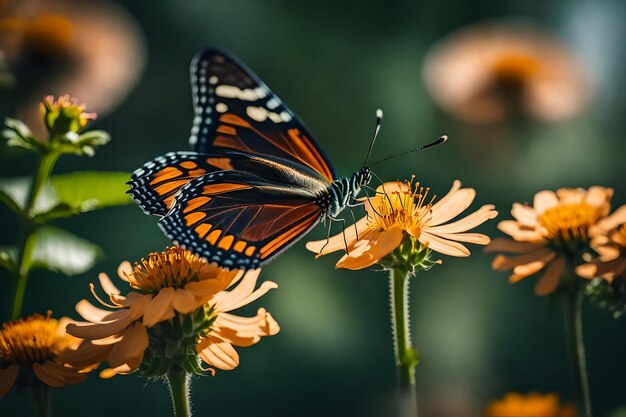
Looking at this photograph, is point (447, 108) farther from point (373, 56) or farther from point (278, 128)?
point (278, 128)

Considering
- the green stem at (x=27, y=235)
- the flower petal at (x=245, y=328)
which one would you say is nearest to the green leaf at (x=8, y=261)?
the green stem at (x=27, y=235)

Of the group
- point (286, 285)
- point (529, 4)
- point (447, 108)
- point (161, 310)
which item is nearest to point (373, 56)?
point (447, 108)

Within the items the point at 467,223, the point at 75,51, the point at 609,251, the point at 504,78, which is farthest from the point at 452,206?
the point at 504,78

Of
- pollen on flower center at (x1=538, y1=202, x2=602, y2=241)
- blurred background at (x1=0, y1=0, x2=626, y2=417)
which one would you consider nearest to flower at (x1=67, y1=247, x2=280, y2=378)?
pollen on flower center at (x1=538, y1=202, x2=602, y2=241)

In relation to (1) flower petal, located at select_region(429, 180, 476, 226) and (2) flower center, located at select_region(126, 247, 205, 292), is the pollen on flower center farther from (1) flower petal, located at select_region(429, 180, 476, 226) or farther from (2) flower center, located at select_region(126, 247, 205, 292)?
(2) flower center, located at select_region(126, 247, 205, 292)

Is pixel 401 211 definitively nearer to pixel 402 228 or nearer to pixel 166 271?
pixel 402 228

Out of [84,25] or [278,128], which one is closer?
[278,128]

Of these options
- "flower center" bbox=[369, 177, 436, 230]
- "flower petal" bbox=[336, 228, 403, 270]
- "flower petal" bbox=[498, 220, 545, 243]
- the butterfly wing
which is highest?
the butterfly wing
